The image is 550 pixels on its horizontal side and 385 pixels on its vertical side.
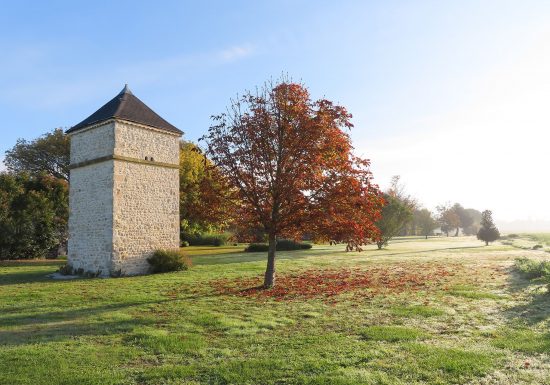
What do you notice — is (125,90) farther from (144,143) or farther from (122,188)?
(122,188)

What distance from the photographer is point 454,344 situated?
7316 millimetres

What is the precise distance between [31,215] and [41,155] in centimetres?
1692

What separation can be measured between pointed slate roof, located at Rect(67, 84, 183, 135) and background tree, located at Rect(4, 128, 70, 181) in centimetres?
2404

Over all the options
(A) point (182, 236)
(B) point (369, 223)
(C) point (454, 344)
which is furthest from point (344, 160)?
(A) point (182, 236)

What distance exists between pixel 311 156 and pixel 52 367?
9.22 m

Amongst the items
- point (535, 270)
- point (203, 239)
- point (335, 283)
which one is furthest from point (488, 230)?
point (335, 283)

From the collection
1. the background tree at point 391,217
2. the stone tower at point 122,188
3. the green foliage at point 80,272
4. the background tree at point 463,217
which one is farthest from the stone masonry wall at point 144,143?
the background tree at point 463,217

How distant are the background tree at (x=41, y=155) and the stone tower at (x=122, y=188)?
24030 millimetres

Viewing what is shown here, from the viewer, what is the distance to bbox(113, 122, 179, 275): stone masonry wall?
63.9ft

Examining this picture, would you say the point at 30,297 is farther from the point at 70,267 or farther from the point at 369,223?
the point at 369,223

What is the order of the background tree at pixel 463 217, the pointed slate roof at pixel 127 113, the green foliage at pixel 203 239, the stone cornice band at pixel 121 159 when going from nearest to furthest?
the stone cornice band at pixel 121 159 → the pointed slate roof at pixel 127 113 → the green foliage at pixel 203 239 → the background tree at pixel 463 217

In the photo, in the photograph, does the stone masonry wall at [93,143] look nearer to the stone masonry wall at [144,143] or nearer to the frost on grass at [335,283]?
the stone masonry wall at [144,143]

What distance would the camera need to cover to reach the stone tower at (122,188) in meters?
19.4

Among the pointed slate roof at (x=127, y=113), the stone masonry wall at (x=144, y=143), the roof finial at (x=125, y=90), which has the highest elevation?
the roof finial at (x=125, y=90)
